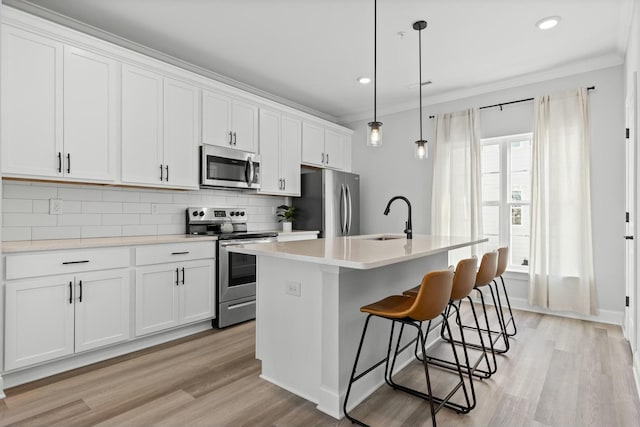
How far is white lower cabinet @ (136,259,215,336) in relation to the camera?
2.98m

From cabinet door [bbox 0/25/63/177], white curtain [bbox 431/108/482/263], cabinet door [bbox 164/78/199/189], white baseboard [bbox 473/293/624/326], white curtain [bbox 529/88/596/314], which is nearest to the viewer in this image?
cabinet door [bbox 0/25/63/177]

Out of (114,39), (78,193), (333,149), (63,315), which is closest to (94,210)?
(78,193)

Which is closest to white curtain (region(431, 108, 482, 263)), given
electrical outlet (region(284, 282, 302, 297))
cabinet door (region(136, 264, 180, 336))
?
electrical outlet (region(284, 282, 302, 297))

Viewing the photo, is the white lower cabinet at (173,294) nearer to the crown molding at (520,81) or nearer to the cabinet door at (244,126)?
the cabinet door at (244,126)

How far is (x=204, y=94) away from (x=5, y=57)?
1578 mm

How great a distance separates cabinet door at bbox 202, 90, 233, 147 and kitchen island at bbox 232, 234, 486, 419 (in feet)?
6.19

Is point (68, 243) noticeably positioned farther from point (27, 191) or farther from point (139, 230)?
point (139, 230)

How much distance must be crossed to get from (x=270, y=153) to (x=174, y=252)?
1.79 metres

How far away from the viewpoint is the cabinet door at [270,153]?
14.2 feet

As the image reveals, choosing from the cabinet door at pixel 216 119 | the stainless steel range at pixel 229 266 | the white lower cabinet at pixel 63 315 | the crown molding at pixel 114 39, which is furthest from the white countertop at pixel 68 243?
the crown molding at pixel 114 39

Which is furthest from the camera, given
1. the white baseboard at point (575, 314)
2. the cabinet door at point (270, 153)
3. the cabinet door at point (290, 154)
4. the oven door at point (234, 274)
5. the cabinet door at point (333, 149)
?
the cabinet door at point (333, 149)

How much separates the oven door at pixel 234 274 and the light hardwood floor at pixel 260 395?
0.68 m

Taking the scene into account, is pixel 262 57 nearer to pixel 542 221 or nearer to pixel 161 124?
pixel 161 124

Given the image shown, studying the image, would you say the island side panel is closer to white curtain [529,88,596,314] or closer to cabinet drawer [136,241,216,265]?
cabinet drawer [136,241,216,265]
